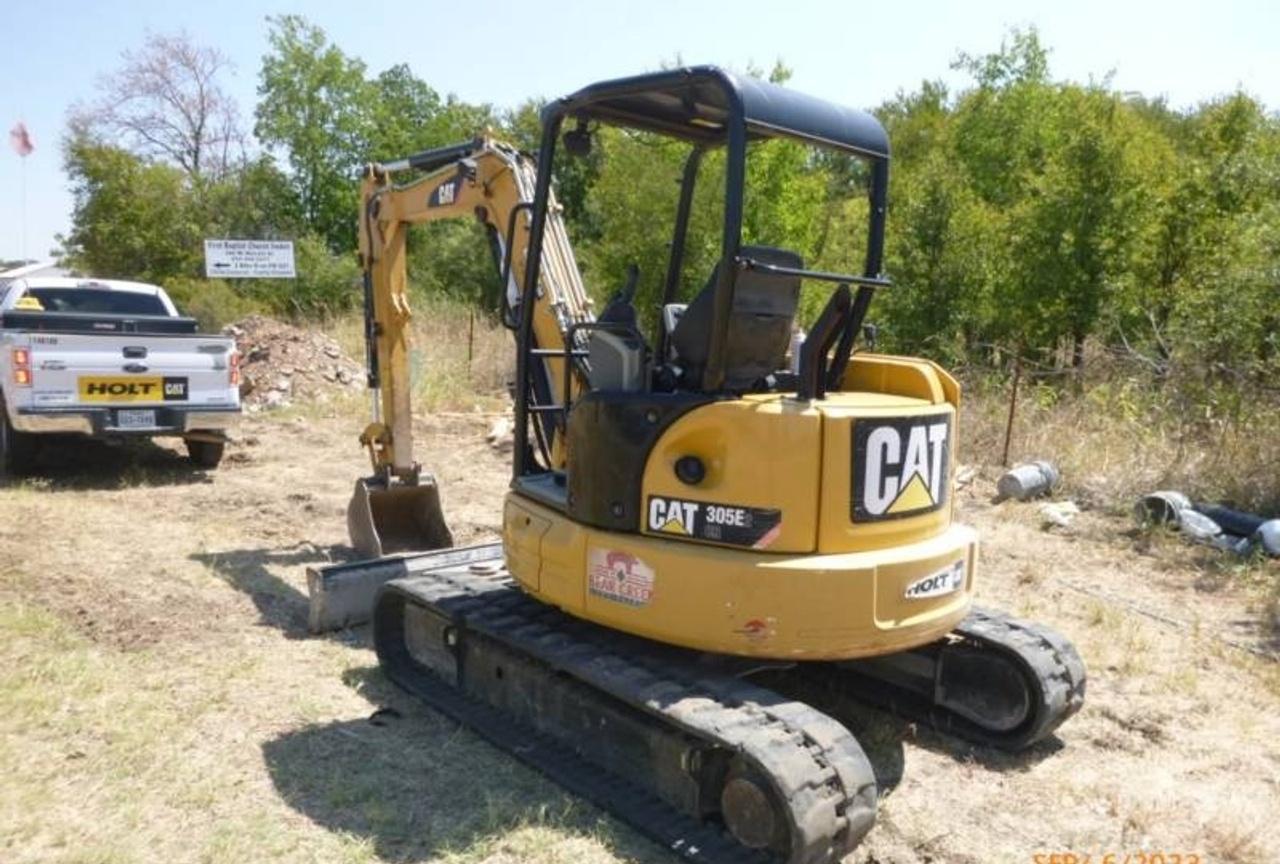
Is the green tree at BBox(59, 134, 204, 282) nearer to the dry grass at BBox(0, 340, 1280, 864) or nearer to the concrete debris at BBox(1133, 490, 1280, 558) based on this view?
the dry grass at BBox(0, 340, 1280, 864)

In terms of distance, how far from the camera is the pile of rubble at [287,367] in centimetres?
1548

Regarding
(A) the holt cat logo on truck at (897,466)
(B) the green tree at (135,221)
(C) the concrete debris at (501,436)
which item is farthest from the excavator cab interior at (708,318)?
(B) the green tree at (135,221)

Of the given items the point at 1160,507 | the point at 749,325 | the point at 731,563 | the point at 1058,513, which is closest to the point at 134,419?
the point at 749,325

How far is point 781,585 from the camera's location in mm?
3824

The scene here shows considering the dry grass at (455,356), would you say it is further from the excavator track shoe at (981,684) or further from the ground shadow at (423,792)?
the excavator track shoe at (981,684)

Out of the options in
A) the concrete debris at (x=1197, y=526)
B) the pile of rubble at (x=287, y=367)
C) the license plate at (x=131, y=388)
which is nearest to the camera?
the concrete debris at (x=1197, y=526)

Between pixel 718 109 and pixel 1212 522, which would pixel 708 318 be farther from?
pixel 1212 522

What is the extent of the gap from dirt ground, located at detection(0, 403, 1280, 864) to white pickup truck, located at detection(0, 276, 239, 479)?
5.36 feet

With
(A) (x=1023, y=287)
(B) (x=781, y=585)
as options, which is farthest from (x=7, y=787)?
(A) (x=1023, y=287)

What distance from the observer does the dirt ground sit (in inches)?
153

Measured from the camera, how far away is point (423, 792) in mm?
4219

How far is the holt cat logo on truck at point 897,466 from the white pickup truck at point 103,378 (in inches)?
305

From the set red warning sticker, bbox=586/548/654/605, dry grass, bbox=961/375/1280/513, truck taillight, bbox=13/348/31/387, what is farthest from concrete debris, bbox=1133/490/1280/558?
truck taillight, bbox=13/348/31/387

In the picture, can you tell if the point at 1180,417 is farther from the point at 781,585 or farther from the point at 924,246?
the point at 781,585
